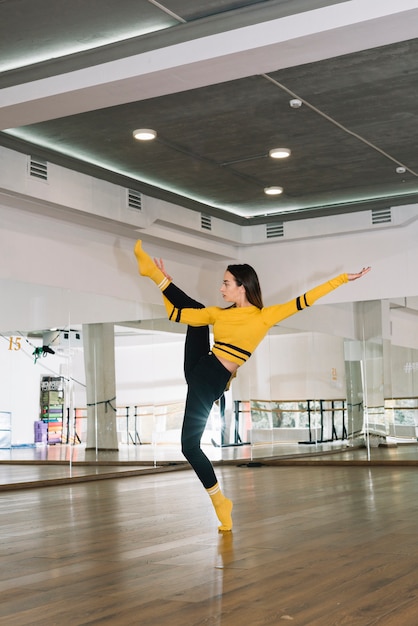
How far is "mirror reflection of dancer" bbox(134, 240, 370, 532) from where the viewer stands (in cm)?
427

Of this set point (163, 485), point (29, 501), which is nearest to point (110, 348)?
point (163, 485)

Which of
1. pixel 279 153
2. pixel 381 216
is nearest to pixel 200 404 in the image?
pixel 279 153

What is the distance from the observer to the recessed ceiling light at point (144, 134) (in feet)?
23.8

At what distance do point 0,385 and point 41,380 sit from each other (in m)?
0.42

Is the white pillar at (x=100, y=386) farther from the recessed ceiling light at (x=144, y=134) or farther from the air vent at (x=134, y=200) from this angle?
the recessed ceiling light at (x=144, y=134)

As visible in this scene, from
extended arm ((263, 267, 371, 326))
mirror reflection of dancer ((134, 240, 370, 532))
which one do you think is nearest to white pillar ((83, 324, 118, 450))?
mirror reflection of dancer ((134, 240, 370, 532))

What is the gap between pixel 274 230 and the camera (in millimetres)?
10664

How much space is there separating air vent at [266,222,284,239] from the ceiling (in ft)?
2.05

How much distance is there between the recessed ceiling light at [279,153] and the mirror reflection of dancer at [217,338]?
3.81 metres

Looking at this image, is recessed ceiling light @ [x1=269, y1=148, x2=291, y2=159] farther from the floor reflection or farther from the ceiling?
the floor reflection

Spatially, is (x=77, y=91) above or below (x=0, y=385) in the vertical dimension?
above

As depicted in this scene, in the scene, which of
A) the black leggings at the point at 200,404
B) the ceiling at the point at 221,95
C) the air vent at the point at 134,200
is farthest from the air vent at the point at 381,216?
the black leggings at the point at 200,404

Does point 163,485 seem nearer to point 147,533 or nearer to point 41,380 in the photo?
point 41,380

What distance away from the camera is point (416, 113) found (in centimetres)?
702
